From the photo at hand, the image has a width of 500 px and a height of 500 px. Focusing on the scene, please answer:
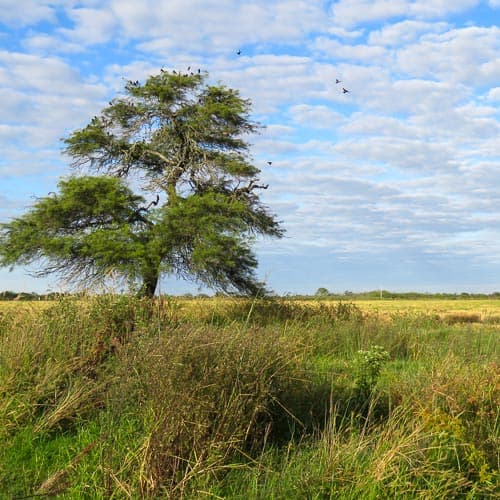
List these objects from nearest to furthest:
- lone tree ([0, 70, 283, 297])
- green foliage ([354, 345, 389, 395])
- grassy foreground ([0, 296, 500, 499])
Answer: grassy foreground ([0, 296, 500, 499]), green foliage ([354, 345, 389, 395]), lone tree ([0, 70, 283, 297])

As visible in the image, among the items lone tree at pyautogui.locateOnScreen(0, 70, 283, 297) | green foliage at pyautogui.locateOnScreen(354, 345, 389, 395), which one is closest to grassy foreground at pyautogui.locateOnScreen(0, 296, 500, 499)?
green foliage at pyautogui.locateOnScreen(354, 345, 389, 395)

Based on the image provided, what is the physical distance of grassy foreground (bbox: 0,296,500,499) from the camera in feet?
17.8

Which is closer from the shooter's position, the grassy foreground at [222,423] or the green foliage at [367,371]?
the grassy foreground at [222,423]

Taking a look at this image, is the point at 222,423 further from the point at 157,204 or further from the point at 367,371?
the point at 157,204

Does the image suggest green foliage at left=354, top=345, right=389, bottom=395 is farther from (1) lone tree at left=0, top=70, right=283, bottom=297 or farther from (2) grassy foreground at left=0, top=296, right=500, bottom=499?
(1) lone tree at left=0, top=70, right=283, bottom=297

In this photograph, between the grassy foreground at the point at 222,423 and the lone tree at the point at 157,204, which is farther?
the lone tree at the point at 157,204

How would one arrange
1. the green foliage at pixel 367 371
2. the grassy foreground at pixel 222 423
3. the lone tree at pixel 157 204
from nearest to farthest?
the grassy foreground at pixel 222 423
the green foliage at pixel 367 371
the lone tree at pixel 157 204

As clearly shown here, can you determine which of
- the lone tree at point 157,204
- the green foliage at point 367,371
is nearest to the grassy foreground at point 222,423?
the green foliage at point 367,371

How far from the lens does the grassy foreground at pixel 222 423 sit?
543 cm

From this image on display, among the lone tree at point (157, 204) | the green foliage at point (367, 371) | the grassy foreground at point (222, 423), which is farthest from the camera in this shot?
the lone tree at point (157, 204)

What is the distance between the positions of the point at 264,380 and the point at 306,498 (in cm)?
133

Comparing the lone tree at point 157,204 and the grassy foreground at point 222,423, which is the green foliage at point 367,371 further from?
the lone tree at point 157,204

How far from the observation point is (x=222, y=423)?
19.0ft

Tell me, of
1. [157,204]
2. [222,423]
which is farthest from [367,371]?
[157,204]
